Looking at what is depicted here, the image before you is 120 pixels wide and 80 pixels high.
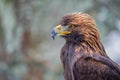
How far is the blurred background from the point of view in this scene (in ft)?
58.4

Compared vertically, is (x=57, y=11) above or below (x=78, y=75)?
above

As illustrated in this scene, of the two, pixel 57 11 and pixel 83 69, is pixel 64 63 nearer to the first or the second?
pixel 83 69

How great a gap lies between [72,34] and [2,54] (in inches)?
335

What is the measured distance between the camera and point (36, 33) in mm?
18891

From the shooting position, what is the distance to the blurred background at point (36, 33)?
17812 mm

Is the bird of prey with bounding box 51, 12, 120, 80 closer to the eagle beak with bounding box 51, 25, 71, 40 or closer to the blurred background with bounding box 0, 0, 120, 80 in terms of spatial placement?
the eagle beak with bounding box 51, 25, 71, 40

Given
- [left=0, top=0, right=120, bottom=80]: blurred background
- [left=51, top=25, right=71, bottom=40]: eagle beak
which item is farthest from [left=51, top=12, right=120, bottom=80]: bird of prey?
[left=0, top=0, right=120, bottom=80]: blurred background

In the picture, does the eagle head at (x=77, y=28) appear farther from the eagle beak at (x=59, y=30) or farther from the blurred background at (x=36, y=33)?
the blurred background at (x=36, y=33)

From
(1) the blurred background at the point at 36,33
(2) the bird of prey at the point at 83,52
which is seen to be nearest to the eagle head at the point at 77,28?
(2) the bird of prey at the point at 83,52

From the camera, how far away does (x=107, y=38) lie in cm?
1784

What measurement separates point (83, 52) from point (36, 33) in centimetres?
895

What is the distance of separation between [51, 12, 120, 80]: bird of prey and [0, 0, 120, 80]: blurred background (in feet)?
24.2

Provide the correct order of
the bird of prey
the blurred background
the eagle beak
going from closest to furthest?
the bird of prey, the eagle beak, the blurred background

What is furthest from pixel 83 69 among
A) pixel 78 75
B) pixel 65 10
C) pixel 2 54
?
pixel 2 54
